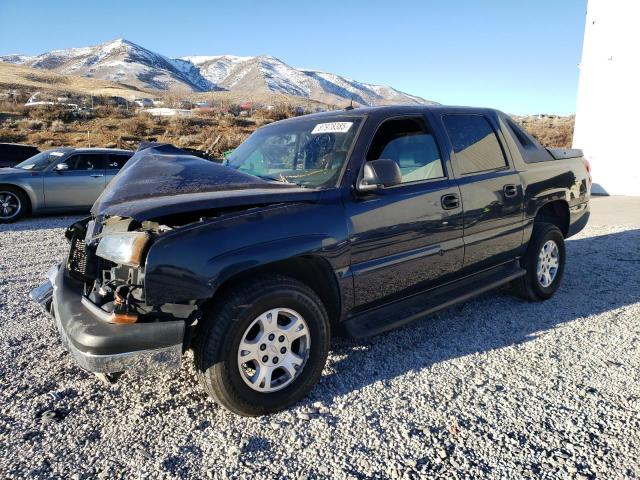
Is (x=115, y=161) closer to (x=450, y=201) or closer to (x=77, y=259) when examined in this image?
(x=77, y=259)

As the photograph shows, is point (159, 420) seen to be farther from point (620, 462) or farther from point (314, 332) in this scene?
point (620, 462)

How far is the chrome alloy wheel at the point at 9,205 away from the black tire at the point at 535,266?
9.20m

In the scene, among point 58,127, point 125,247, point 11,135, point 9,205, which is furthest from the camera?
point 58,127

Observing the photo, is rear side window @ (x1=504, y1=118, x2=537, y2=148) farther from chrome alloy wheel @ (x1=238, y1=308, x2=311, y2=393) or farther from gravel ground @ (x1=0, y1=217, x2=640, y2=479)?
chrome alloy wheel @ (x1=238, y1=308, x2=311, y2=393)

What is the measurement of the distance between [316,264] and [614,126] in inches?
492

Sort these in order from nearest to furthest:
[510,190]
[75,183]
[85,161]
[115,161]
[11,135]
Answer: [510,190]
[75,183]
[85,161]
[115,161]
[11,135]

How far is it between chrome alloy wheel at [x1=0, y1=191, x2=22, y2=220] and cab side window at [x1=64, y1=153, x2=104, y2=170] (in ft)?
3.96

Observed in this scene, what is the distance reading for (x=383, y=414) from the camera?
2.70m

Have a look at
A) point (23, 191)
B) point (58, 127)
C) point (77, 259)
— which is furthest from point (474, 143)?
point (58, 127)

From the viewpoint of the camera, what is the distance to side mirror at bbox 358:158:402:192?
115 inches

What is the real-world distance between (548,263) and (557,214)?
630 millimetres

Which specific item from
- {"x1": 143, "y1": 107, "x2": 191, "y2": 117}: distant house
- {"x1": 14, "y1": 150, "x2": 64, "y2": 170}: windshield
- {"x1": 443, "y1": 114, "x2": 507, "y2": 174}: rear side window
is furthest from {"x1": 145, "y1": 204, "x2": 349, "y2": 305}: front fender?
{"x1": 143, "y1": 107, "x2": 191, "y2": 117}: distant house

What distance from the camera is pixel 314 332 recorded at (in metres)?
2.81

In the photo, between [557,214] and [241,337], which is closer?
[241,337]
